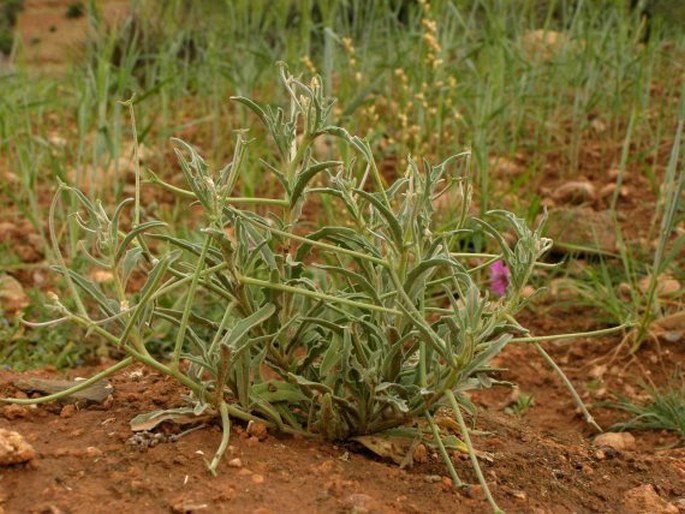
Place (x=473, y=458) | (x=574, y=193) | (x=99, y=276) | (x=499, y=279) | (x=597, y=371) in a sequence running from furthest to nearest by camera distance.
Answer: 1. (x=574, y=193)
2. (x=99, y=276)
3. (x=499, y=279)
4. (x=597, y=371)
5. (x=473, y=458)

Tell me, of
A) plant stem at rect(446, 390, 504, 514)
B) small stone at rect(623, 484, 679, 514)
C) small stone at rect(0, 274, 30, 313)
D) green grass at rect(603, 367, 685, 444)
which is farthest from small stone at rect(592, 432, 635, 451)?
small stone at rect(0, 274, 30, 313)

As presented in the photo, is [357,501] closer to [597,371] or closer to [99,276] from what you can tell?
[597,371]

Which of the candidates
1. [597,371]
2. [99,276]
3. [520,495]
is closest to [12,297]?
[99,276]

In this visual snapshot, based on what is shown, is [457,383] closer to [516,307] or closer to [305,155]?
[516,307]

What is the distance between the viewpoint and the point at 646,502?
65.7 inches

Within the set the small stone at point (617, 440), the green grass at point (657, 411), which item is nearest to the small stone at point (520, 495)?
the small stone at point (617, 440)

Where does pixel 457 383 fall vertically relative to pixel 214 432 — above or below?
above

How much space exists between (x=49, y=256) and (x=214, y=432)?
168 cm

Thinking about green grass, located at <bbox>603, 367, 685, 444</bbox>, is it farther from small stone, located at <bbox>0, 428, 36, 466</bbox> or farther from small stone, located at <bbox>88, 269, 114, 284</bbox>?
small stone, located at <bbox>88, 269, 114, 284</bbox>

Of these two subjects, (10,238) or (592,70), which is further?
(592,70)

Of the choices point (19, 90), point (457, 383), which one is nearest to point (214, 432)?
point (457, 383)

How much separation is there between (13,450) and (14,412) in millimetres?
287

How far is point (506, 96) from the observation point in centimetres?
402

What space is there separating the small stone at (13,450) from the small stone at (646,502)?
0.93 meters
